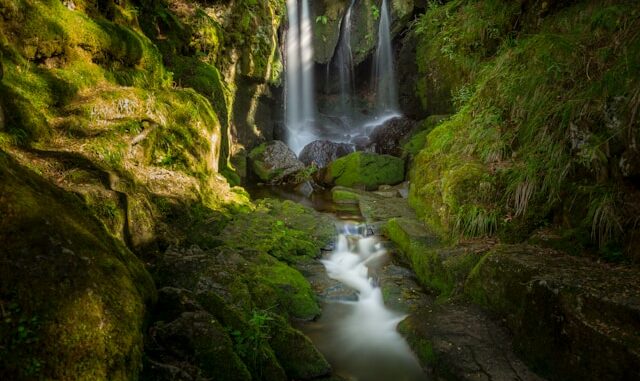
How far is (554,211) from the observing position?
169 inches

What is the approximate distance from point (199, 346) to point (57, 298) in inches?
39.7

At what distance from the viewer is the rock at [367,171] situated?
12.3 meters

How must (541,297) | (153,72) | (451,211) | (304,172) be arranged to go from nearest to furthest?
1. (541,297)
2. (451,211)
3. (153,72)
4. (304,172)

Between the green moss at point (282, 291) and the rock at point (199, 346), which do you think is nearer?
the rock at point (199, 346)

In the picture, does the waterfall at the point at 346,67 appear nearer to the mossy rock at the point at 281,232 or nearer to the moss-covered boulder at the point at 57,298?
the mossy rock at the point at 281,232

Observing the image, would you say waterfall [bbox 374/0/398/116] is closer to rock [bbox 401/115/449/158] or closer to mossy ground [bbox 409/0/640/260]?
rock [bbox 401/115/449/158]

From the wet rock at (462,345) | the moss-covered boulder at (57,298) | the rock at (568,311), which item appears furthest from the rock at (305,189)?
the moss-covered boulder at (57,298)

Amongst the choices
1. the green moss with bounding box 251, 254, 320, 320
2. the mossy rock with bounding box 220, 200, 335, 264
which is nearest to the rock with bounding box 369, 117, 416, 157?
the mossy rock with bounding box 220, 200, 335, 264

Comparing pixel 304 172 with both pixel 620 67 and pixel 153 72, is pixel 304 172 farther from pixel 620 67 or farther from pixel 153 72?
pixel 620 67

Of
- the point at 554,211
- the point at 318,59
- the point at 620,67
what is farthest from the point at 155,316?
the point at 318,59

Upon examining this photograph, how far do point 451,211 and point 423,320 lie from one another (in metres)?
2.17

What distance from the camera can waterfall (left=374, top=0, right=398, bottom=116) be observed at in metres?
19.5

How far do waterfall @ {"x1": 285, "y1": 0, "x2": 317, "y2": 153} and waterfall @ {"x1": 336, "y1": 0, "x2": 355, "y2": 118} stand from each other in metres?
1.76

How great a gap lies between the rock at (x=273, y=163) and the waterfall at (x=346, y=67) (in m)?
8.25
